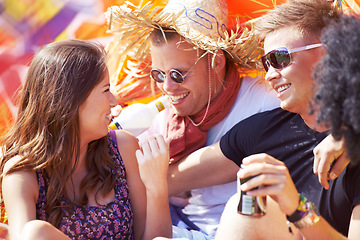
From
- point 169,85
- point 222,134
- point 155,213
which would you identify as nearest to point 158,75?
point 169,85

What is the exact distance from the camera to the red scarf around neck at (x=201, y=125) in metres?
2.29

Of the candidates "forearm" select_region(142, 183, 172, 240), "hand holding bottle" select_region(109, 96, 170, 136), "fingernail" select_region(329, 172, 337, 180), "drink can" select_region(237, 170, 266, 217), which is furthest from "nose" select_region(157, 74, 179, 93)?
"drink can" select_region(237, 170, 266, 217)

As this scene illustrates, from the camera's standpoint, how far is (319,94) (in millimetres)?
1177

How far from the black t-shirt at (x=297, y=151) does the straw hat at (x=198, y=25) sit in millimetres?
370

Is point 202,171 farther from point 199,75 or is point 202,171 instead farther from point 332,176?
point 332,176

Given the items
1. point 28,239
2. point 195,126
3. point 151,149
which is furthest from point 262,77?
point 28,239

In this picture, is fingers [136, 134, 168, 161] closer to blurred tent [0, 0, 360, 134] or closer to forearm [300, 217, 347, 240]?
forearm [300, 217, 347, 240]

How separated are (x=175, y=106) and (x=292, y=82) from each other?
2.18ft

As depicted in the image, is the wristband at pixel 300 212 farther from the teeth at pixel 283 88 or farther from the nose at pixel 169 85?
the nose at pixel 169 85

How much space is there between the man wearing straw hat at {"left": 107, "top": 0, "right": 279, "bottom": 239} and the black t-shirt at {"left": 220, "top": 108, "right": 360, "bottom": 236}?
21cm

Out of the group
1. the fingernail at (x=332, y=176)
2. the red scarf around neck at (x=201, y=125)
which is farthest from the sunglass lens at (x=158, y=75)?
the fingernail at (x=332, y=176)

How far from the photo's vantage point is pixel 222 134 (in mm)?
2314

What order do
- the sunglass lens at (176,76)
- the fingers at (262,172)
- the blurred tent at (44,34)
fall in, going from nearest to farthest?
the fingers at (262,172)
the sunglass lens at (176,76)
the blurred tent at (44,34)

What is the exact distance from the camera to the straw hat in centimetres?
221
